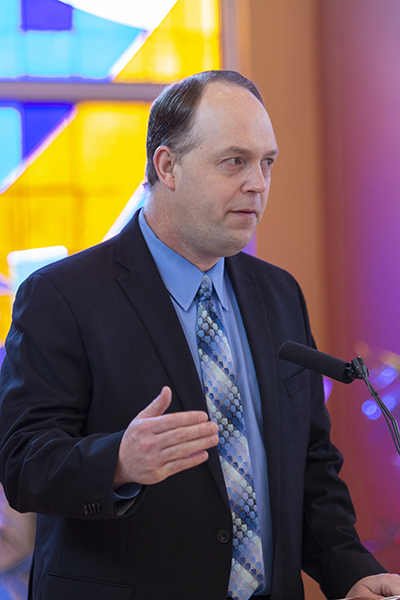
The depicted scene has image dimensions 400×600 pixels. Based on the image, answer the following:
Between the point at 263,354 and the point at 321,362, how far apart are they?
1.43 feet

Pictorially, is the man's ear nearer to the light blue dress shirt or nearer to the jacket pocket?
the light blue dress shirt

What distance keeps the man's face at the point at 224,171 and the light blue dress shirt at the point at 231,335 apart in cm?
8

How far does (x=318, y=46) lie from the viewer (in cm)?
261

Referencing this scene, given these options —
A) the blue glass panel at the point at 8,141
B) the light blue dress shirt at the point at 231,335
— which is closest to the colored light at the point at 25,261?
the blue glass panel at the point at 8,141

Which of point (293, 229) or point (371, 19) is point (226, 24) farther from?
point (293, 229)

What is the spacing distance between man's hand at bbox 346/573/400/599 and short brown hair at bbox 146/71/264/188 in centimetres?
102

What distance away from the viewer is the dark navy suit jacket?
122 centimetres

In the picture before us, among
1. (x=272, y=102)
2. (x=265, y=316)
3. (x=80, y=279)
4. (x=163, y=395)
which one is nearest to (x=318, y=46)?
(x=272, y=102)

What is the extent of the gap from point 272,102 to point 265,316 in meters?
1.34

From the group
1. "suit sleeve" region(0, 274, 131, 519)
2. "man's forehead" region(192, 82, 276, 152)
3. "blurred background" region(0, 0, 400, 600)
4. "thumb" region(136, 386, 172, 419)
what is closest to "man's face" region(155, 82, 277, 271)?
"man's forehead" region(192, 82, 276, 152)

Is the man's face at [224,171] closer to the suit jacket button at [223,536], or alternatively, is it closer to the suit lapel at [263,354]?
the suit lapel at [263,354]

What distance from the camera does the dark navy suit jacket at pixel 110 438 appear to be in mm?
1222

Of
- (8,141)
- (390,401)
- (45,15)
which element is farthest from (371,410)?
(45,15)

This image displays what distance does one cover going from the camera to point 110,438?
110cm
